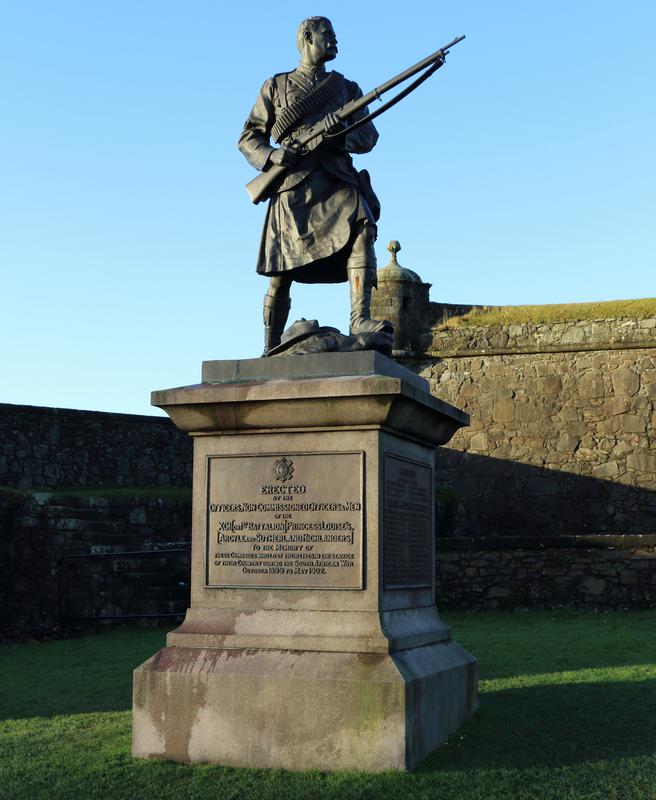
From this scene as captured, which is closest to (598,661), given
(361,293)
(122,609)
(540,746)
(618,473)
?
(540,746)

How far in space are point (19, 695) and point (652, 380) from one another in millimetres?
14086

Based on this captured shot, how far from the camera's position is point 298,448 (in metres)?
5.93

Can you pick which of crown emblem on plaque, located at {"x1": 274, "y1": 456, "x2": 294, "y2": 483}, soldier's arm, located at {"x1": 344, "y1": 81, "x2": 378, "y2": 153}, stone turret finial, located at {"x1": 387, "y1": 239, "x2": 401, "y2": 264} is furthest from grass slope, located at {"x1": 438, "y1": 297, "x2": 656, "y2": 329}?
crown emblem on plaque, located at {"x1": 274, "y1": 456, "x2": 294, "y2": 483}

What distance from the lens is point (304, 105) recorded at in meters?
6.81

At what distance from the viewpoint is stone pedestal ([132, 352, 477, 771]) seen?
5.44 m

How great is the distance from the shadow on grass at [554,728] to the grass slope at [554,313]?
12989 mm

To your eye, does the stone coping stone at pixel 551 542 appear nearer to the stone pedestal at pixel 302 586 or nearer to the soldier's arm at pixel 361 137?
the stone pedestal at pixel 302 586

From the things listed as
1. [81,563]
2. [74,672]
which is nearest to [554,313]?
[81,563]

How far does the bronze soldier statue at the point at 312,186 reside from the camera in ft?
22.3

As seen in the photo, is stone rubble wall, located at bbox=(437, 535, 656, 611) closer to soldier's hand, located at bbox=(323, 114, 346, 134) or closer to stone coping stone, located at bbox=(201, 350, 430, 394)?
stone coping stone, located at bbox=(201, 350, 430, 394)

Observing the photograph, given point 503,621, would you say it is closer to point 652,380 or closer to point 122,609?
point 122,609

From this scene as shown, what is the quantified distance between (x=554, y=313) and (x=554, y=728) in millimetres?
15104

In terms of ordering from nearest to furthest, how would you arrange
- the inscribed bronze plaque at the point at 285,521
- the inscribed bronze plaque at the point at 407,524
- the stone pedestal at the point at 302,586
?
the stone pedestal at the point at 302,586 → the inscribed bronze plaque at the point at 285,521 → the inscribed bronze plaque at the point at 407,524

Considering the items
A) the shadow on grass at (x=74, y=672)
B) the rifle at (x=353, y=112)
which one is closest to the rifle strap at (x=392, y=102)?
the rifle at (x=353, y=112)
